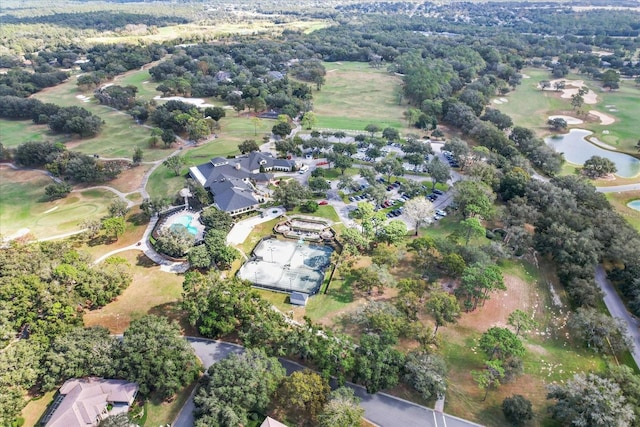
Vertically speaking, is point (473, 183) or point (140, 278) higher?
point (473, 183)

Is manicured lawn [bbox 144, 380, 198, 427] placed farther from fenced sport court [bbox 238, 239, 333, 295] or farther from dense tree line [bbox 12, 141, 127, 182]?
dense tree line [bbox 12, 141, 127, 182]

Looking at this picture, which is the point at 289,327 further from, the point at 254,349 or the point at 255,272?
the point at 255,272

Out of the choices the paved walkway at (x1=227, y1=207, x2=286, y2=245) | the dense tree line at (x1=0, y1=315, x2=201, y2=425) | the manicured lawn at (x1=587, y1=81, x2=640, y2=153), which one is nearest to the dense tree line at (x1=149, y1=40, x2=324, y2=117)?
the paved walkway at (x1=227, y1=207, x2=286, y2=245)

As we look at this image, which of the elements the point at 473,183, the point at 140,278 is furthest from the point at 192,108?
the point at 473,183

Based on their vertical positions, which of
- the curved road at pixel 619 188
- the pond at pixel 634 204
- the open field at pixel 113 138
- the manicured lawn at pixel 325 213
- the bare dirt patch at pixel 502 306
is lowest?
the pond at pixel 634 204

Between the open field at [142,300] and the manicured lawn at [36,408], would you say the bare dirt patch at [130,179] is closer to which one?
the open field at [142,300]

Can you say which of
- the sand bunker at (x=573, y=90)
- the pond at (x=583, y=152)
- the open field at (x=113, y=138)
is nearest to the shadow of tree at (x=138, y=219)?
the open field at (x=113, y=138)
